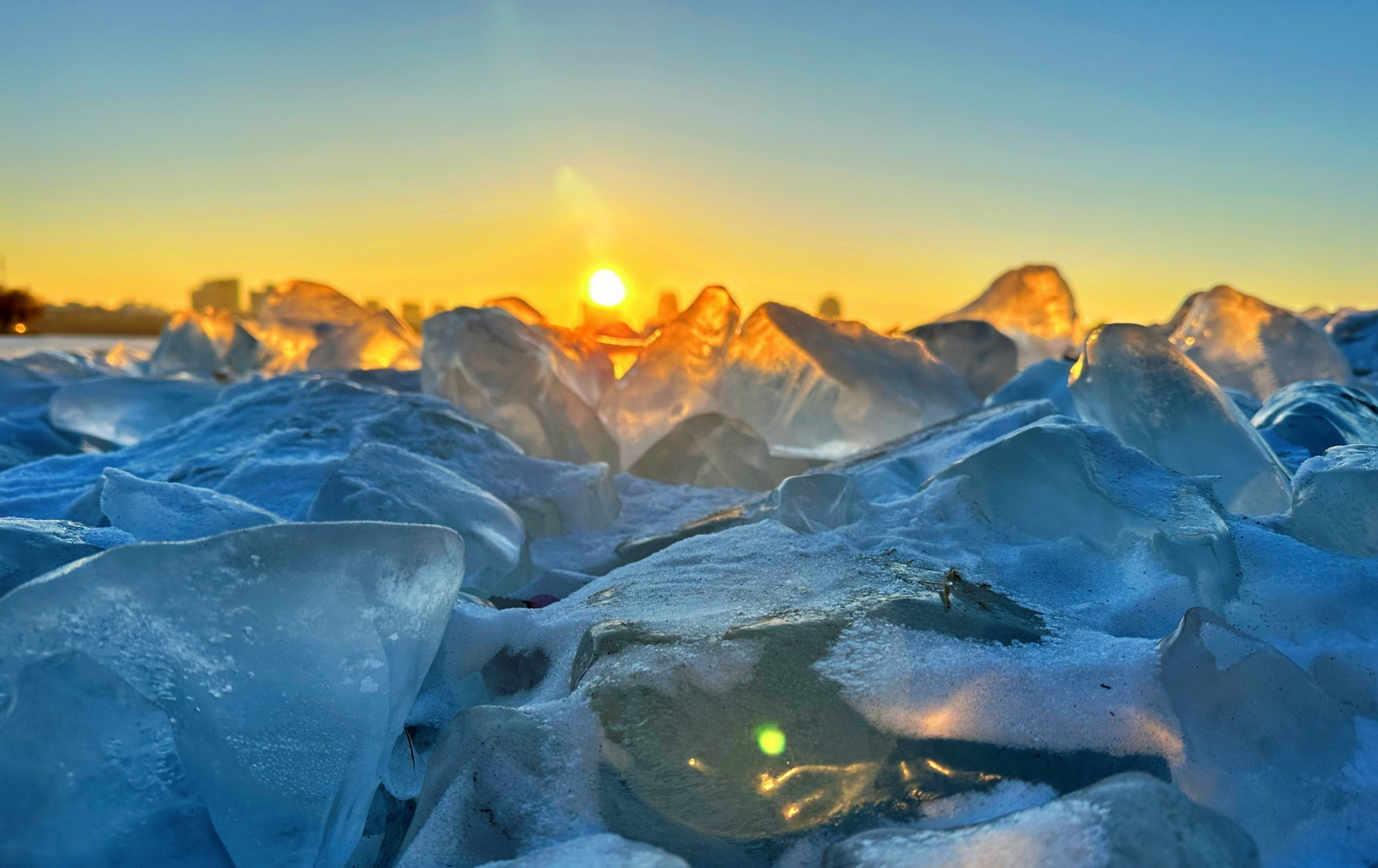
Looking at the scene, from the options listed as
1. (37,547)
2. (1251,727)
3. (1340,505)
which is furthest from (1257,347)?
(37,547)

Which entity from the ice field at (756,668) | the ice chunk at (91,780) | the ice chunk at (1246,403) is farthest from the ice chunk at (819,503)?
the ice chunk at (1246,403)

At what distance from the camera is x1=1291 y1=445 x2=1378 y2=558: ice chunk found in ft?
3.96

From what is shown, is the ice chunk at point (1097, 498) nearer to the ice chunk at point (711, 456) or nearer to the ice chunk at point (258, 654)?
the ice chunk at point (258, 654)

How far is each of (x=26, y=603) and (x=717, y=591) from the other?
0.72m

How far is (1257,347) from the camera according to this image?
3498 millimetres

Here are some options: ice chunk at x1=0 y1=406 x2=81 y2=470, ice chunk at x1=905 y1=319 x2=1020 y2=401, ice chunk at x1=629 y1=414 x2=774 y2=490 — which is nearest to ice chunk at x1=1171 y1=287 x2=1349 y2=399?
ice chunk at x1=905 y1=319 x2=1020 y2=401

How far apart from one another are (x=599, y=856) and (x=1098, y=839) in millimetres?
372

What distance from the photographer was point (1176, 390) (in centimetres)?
171

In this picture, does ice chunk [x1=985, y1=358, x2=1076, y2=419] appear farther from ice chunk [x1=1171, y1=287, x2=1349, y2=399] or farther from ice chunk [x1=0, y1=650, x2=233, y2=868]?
ice chunk [x1=0, y1=650, x2=233, y2=868]

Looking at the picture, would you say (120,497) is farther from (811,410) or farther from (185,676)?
(811,410)

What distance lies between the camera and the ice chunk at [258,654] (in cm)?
82

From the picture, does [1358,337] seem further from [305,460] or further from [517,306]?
[305,460]

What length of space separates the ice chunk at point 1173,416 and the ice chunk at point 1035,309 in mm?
2929

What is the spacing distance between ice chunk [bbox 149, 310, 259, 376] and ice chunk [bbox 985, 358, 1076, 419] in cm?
496
